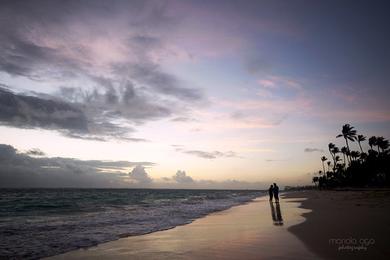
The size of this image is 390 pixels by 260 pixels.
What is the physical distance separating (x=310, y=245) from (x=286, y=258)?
1961mm

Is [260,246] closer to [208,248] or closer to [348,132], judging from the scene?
[208,248]

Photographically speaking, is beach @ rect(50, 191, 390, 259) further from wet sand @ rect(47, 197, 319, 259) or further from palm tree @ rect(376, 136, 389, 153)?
palm tree @ rect(376, 136, 389, 153)

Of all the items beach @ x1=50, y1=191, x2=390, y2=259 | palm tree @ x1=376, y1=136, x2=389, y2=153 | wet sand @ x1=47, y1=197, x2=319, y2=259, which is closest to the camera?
beach @ x1=50, y1=191, x2=390, y2=259

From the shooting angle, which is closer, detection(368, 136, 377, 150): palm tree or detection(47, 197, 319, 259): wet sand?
detection(47, 197, 319, 259): wet sand

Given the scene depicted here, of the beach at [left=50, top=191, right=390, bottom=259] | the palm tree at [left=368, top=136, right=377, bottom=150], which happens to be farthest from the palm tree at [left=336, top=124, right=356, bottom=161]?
the beach at [left=50, top=191, right=390, bottom=259]

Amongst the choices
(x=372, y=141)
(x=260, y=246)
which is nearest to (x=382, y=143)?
(x=372, y=141)

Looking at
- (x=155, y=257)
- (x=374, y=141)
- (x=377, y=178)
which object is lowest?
(x=155, y=257)

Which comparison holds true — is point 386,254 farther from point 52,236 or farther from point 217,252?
point 52,236

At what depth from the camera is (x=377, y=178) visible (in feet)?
273

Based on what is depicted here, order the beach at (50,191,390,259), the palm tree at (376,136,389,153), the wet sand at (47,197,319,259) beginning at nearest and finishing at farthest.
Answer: the beach at (50,191,390,259) < the wet sand at (47,197,319,259) < the palm tree at (376,136,389,153)

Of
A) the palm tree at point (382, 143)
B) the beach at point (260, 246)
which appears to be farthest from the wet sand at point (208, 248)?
the palm tree at point (382, 143)

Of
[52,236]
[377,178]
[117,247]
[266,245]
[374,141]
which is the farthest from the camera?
[374,141]

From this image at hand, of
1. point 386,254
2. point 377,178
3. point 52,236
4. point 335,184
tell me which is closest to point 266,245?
point 386,254

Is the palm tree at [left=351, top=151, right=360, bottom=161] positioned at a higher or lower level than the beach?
higher
